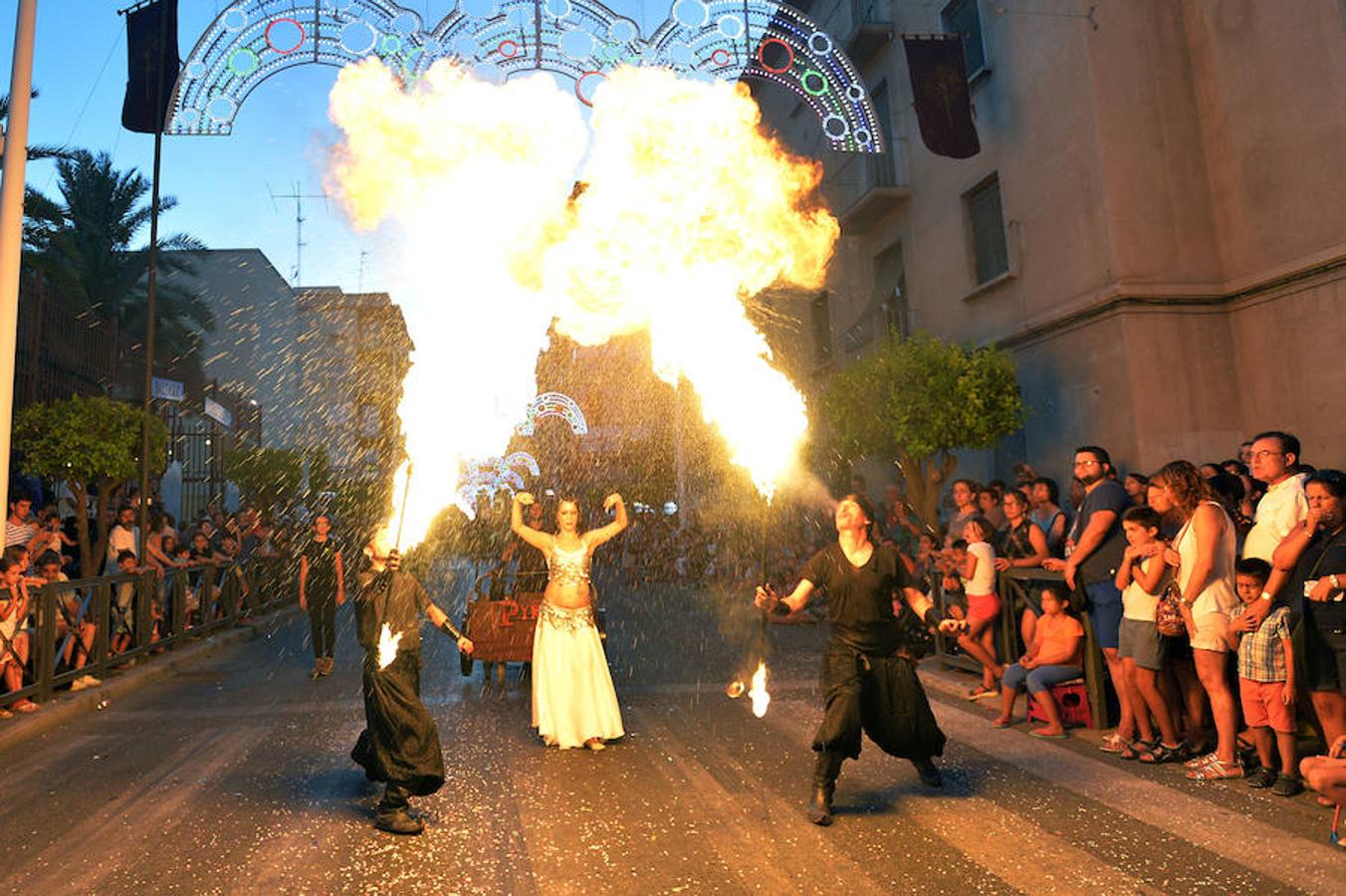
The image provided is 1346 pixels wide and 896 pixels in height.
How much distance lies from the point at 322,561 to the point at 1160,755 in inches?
331

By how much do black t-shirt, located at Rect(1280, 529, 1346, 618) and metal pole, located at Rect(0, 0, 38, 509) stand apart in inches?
356

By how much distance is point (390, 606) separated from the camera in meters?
5.63

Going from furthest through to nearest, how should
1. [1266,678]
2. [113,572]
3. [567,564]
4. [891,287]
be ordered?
[891,287], [113,572], [567,564], [1266,678]

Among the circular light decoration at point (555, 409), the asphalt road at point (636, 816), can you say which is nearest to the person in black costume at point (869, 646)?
the asphalt road at point (636, 816)

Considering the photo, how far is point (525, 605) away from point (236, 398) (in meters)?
36.1

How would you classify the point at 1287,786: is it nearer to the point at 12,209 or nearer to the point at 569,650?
the point at 569,650

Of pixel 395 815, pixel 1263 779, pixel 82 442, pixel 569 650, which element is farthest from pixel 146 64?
pixel 1263 779

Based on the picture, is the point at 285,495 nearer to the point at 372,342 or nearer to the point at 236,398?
the point at 372,342

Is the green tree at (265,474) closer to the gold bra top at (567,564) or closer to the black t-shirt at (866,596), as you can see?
the gold bra top at (567,564)

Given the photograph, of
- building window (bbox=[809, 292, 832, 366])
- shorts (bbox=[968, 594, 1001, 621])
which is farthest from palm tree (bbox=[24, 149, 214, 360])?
shorts (bbox=[968, 594, 1001, 621])

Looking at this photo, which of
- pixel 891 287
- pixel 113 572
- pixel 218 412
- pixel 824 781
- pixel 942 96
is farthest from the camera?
pixel 218 412

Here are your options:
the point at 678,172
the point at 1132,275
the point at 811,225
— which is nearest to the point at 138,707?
the point at 678,172

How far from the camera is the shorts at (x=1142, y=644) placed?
6.03 meters

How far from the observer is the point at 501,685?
30.6 feet
